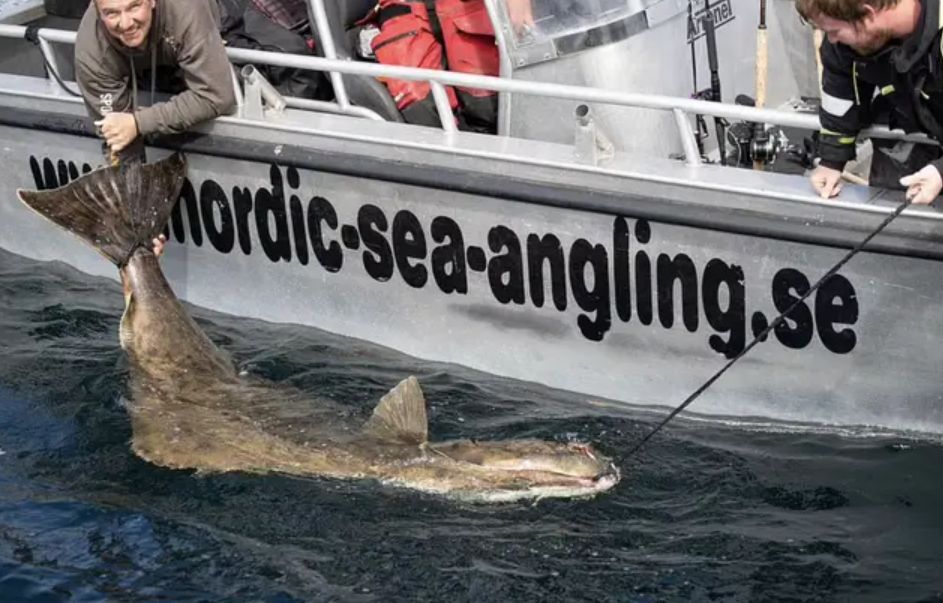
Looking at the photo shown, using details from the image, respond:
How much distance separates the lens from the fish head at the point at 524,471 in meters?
5.70

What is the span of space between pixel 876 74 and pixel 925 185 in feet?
1.64

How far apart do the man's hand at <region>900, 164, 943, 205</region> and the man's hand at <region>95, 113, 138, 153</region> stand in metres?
3.63

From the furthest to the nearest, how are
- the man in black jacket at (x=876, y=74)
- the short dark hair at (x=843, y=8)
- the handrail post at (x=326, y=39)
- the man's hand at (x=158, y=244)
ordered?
1. the man's hand at (x=158, y=244)
2. the handrail post at (x=326, y=39)
3. the man in black jacket at (x=876, y=74)
4. the short dark hair at (x=843, y=8)

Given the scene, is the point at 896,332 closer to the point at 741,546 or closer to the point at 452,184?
the point at 741,546

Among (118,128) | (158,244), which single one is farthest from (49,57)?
(158,244)

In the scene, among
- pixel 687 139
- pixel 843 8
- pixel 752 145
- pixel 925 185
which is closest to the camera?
pixel 843 8

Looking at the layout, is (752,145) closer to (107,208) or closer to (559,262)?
(559,262)

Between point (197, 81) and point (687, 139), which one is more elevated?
point (197, 81)

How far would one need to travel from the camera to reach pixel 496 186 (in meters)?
6.68

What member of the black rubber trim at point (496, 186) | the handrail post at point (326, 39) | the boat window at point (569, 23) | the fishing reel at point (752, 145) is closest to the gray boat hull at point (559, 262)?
the black rubber trim at point (496, 186)

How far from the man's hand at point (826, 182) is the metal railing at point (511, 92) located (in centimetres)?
18

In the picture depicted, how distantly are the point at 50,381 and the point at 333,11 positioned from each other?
2215 millimetres

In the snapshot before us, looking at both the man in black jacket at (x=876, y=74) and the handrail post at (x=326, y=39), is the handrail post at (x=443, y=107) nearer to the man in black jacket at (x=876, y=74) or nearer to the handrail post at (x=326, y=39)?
the handrail post at (x=326, y=39)

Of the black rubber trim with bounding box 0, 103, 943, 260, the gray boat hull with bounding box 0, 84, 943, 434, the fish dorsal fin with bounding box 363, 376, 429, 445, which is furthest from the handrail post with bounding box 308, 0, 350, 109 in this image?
the fish dorsal fin with bounding box 363, 376, 429, 445
